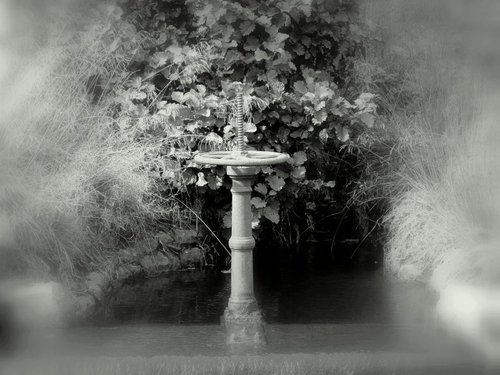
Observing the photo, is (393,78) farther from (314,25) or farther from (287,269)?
(287,269)

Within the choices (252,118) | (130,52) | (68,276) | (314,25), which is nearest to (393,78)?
(314,25)

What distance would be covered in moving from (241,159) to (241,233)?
1.80 ft

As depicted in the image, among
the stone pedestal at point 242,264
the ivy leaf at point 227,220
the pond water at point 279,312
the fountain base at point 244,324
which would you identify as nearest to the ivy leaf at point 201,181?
the ivy leaf at point 227,220

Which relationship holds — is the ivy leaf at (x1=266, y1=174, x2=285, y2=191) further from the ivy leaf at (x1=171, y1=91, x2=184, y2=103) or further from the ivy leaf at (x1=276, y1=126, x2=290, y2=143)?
the ivy leaf at (x1=171, y1=91, x2=184, y2=103)

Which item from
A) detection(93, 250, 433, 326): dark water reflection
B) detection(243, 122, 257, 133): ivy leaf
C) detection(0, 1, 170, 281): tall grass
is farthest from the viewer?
detection(243, 122, 257, 133): ivy leaf

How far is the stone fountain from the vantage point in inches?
235

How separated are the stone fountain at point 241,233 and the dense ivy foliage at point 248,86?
1.61 meters

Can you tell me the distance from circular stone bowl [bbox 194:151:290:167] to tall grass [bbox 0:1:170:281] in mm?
1350

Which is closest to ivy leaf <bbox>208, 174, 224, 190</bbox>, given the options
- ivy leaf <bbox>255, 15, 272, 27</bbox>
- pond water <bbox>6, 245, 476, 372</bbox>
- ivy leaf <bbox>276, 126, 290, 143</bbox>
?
ivy leaf <bbox>276, 126, 290, 143</bbox>

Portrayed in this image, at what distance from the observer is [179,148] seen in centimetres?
805

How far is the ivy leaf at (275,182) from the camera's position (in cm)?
789

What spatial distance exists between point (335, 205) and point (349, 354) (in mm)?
3820

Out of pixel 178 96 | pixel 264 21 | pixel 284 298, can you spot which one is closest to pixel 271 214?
pixel 284 298

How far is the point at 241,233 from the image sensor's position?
615cm
